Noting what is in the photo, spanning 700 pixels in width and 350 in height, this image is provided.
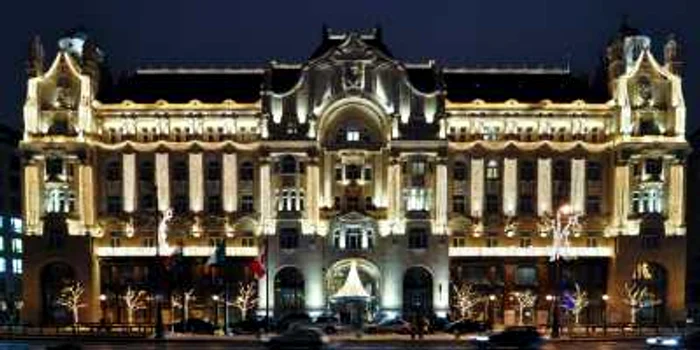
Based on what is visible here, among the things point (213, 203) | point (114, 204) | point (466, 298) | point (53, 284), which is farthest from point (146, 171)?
point (466, 298)

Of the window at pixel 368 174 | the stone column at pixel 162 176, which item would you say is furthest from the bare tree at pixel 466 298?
the stone column at pixel 162 176

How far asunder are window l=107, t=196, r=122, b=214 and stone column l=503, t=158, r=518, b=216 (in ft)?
138

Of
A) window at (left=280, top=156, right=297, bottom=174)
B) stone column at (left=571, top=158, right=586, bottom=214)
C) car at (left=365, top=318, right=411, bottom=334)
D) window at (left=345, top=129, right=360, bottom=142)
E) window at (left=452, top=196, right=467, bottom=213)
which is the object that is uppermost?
window at (left=345, top=129, right=360, bottom=142)

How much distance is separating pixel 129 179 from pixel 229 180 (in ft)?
35.7

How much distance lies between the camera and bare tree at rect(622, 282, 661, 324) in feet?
395

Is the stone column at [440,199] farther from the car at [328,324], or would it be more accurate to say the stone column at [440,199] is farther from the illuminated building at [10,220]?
the illuminated building at [10,220]

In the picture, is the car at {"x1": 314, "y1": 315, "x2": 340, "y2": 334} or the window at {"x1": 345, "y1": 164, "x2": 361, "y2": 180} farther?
the window at {"x1": 345, "y1": 164, "x2": 361, "y2": 180}

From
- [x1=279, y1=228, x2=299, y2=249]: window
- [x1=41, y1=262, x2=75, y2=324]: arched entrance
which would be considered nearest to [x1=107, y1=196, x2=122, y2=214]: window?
[x1=41, y1=262, x2=75, y2=324]: arched entrance

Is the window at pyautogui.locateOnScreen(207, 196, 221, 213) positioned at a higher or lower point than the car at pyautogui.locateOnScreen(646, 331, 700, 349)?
higher

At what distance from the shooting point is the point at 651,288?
12188 centimetres

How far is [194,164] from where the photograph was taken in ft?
412

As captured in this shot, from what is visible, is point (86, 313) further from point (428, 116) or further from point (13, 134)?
point (13, 134)

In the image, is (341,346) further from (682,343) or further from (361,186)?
(361,186)

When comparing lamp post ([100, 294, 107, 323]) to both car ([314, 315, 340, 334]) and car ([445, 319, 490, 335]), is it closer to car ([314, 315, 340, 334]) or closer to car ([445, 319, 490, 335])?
car ([314, 315, 340, 334])
